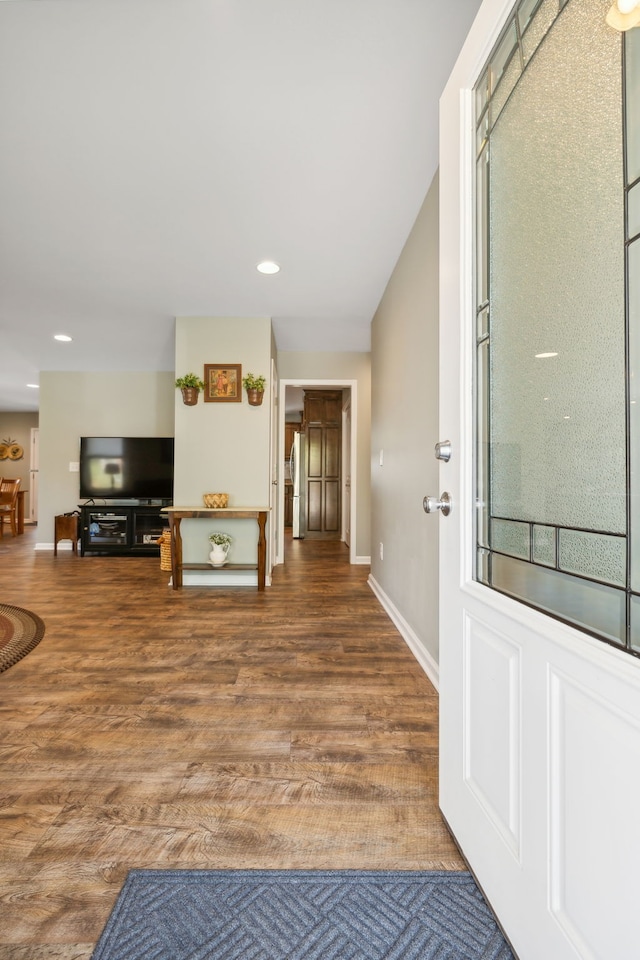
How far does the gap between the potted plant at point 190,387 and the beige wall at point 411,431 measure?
160 centimetres

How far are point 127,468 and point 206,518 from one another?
8.92ft

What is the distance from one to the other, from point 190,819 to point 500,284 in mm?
Answer: 1549

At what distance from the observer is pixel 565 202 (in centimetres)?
88

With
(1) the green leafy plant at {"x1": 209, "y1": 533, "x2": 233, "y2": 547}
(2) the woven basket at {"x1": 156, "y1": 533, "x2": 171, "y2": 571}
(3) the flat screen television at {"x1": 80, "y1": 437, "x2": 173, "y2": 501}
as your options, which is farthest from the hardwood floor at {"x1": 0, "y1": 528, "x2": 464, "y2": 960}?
(3) the flat screen television at {"x1": 80, "y1": 437, "x2": 173, "y2": 501}

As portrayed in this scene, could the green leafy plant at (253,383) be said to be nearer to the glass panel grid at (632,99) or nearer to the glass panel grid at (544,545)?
the glass panel grid at (544,545)

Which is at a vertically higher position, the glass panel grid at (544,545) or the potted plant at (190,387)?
the potted plant at (190,387)

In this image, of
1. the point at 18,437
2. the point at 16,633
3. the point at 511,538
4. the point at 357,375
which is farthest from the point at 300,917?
the point at 18,437

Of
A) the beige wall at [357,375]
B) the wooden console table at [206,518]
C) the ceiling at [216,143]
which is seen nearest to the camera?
the ceiling at [216,143]

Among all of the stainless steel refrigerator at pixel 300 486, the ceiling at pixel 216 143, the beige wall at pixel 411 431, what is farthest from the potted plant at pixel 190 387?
the stainless steel refrigerator at pixel 300 486

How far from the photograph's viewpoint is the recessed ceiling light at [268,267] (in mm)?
3316

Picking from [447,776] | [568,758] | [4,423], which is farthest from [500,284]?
[4,423]

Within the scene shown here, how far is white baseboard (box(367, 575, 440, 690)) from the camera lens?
2.25m

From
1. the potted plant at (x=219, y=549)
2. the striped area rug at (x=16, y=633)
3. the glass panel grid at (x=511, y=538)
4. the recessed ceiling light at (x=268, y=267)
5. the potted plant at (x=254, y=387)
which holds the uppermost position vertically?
the recessed ceiling light at (x=268, y=267)

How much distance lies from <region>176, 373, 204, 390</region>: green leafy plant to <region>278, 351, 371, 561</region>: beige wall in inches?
55.1
